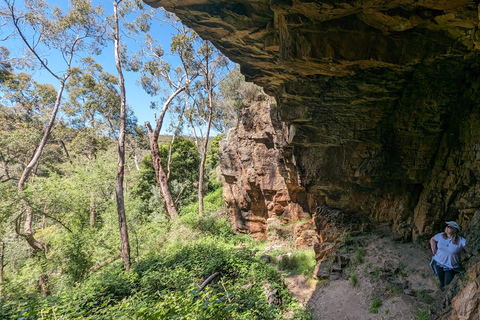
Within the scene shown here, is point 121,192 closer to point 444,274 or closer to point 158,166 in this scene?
point 158,166

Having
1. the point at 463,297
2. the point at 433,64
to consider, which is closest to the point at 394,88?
the point at 433,64

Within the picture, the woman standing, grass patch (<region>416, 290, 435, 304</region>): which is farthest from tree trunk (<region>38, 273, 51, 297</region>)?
the woman standing

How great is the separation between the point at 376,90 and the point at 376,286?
4.98 m

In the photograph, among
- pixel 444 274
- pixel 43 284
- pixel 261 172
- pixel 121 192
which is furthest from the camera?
pixel 261 172

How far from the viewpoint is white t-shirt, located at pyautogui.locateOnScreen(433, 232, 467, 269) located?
134 inches

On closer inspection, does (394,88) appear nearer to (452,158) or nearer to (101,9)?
(452,158)

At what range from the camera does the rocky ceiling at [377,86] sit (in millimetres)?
3445

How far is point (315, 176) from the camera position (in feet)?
25.5

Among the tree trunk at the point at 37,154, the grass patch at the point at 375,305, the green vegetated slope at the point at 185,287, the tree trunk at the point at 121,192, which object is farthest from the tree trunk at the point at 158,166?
the grass patch at the point at 375,305

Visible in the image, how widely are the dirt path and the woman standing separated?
38.6 inches

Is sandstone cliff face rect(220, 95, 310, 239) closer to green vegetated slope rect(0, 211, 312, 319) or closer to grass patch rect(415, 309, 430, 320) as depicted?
green vegetated slope rect(0, 211, 312, 319)

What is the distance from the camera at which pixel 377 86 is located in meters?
4.96

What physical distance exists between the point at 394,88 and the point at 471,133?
71.4 inches

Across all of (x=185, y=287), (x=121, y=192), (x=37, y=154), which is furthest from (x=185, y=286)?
(x=37, y=154)
